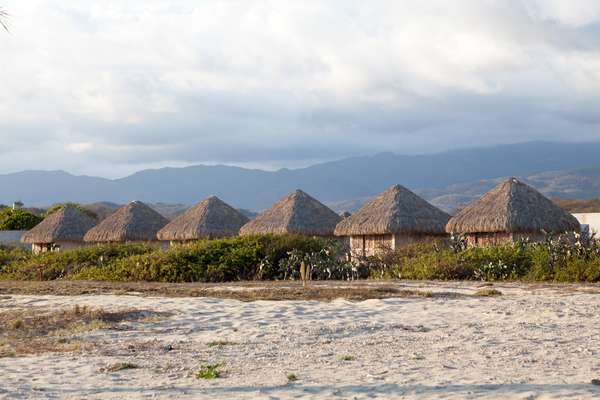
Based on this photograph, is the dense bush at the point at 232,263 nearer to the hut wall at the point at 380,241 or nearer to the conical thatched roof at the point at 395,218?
the conical thatched roof at the point at 395,218

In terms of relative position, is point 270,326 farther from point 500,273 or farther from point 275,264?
point 275,264

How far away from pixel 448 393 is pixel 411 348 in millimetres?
2415

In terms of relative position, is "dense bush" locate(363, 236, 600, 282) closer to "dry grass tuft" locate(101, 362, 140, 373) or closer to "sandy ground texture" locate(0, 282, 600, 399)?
"sandy ground texture" locate(0, 282, 600, 399)

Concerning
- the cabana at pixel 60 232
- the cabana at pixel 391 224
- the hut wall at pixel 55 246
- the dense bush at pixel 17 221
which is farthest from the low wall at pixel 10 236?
the cabana at pixel 391 224

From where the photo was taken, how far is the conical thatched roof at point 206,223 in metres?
28.2

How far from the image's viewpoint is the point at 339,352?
30.7ft

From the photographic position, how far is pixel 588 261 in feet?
58.3

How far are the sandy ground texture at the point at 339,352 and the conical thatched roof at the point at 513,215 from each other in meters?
8.40

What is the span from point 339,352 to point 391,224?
1476 centimetres

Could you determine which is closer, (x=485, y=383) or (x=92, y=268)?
(x=485, y=383)

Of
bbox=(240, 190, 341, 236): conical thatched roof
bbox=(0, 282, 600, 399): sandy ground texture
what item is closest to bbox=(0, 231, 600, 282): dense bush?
bbox=(240, 190, 341, 236): conical thatched roof

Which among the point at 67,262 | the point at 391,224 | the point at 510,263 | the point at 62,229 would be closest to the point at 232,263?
the point at 391,224

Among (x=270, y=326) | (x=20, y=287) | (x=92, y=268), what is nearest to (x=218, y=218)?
(x=92, y=268)

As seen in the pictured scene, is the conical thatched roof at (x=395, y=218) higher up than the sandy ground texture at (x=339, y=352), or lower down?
higher up
